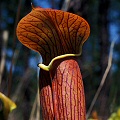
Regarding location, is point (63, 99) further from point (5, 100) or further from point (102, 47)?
point (102, 47)

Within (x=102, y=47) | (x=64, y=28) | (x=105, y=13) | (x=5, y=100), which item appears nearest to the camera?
(x=5, y=100)

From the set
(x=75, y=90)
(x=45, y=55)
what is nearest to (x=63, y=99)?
(x=75, y=90)

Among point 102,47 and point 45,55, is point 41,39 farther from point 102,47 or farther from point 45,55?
point 102,47

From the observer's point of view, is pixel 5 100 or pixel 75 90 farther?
pixel 75 90

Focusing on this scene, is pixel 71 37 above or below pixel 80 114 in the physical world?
above

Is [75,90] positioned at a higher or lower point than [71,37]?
lower

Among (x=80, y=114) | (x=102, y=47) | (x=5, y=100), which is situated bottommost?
(x=102, y=47)

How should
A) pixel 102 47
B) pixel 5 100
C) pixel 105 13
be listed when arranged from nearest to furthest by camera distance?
pixel 5 100
pixel 102 47
pixel 105 13

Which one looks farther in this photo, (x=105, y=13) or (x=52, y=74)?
(x=105, y=13)

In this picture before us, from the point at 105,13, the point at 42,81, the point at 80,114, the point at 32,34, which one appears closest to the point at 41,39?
the point at 32,34
